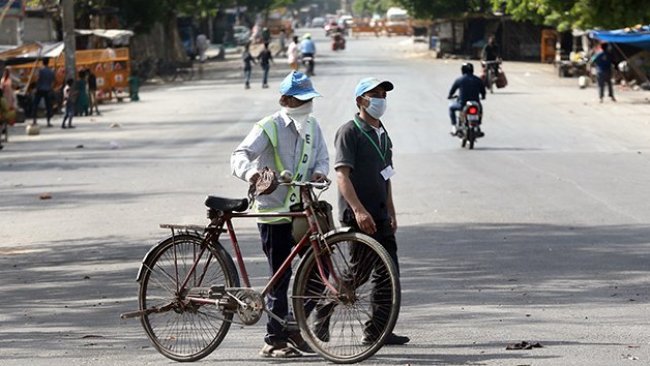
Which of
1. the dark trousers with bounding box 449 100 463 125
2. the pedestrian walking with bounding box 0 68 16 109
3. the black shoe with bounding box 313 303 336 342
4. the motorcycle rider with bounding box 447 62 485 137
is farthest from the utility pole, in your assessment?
the black shoe with bounding box 313 303 336 342

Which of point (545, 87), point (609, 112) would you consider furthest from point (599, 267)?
point (545, 87)

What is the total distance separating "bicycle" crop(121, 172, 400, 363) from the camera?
7793 millimetres

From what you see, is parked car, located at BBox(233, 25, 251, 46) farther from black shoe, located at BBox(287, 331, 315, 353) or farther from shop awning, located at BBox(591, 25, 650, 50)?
black shoe, located at BBox(287, 331, 315, 353)

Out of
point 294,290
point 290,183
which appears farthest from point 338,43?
point 294,290

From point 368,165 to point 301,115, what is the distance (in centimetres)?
58

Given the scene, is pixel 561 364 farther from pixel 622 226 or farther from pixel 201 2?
pixel 201 2

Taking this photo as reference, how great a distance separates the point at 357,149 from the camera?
339 inches

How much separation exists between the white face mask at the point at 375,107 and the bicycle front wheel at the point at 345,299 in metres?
1.05

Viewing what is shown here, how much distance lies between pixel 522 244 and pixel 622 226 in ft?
5.72

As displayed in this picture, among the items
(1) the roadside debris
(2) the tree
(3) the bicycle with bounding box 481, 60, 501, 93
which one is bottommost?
(2) the tree

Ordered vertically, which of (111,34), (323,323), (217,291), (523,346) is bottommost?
(111,34)

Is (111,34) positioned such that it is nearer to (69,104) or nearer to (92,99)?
(92,99)

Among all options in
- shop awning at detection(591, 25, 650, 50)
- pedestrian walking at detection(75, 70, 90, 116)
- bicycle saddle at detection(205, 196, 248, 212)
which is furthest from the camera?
shop awning at detection(591, 25, 650, 50)

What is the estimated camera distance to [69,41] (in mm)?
42594
